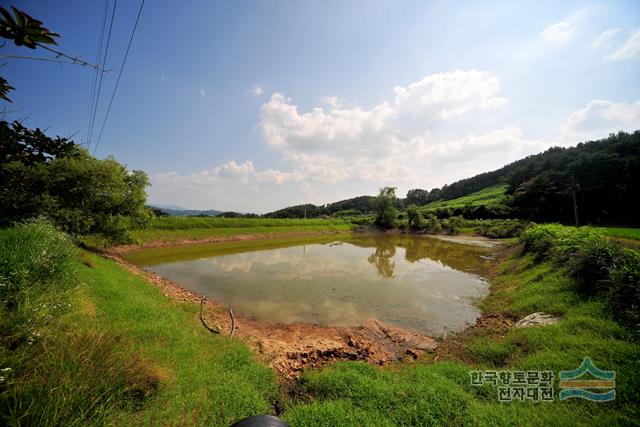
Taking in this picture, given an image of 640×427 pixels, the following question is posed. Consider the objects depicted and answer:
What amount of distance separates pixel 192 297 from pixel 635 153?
231ft

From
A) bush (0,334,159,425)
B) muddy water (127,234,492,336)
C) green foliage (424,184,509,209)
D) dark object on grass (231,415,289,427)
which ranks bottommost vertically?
muddy water (127,234,492,336)

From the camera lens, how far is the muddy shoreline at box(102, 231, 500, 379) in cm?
Answer: 591

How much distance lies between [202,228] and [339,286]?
28.4 metres

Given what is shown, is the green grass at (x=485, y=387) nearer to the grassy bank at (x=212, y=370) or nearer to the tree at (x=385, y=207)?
the grassy bank at (x=212, y=370)

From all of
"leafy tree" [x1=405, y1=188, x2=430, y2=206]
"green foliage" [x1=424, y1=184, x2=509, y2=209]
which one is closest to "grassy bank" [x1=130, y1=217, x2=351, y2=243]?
"green foliage" [x1=424, y1=184, x2=509, y2=209]

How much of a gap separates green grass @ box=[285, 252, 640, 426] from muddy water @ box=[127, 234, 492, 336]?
9.41 ft

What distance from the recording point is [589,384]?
3826 mm

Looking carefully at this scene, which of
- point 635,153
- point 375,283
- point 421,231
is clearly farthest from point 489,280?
point 635,153

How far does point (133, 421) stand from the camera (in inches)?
113

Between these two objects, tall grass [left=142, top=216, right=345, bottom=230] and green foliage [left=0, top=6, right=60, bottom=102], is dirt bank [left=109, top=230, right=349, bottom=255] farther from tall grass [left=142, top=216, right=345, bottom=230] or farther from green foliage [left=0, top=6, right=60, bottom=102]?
green foliage [left=0, top=6, right=60, bottom=102]

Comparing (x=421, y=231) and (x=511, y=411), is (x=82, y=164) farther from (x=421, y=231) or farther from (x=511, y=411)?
(x=421, y=231)

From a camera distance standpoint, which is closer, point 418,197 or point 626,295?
point 626,295

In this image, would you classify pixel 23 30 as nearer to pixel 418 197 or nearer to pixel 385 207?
pixel 385 207

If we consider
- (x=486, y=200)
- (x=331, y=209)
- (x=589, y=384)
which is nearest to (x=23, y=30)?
(x=589, y=384)
